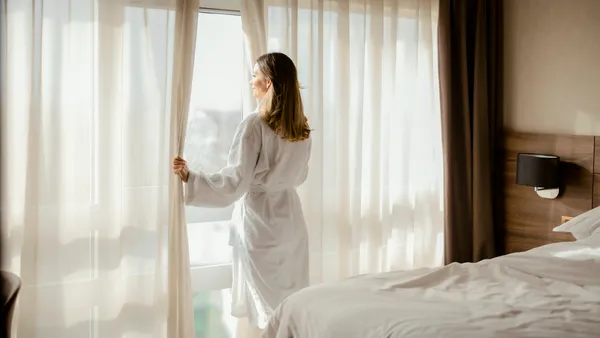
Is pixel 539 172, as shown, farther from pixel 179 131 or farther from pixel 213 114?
pixel 179 131

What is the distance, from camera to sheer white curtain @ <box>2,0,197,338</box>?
2.98 meters

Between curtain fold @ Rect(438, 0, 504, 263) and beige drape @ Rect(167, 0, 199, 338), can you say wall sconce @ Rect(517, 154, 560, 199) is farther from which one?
beige drape @ Rect(167, 0, 199, 338)

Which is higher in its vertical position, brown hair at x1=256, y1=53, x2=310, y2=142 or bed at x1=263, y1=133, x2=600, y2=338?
brown hair at x1=256, y1=53, x2=310, y2=142

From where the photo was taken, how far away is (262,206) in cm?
325

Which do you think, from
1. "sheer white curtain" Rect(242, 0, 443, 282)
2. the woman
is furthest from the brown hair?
"sheer white curtain" Rect(242, 0, 443, 282)

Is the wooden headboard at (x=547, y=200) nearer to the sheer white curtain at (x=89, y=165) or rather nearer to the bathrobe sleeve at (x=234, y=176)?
the bathrobe sleeve at (x=234, y=176)

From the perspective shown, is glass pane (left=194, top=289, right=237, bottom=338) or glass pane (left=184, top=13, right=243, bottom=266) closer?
glass pane (left=184, top=13, right=243, bottom=266)

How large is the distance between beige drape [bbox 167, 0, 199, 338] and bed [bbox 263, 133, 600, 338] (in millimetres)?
894

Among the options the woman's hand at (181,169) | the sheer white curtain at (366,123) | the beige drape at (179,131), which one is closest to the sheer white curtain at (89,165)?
the beige drape at (179,131)

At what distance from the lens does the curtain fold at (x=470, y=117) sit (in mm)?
4129

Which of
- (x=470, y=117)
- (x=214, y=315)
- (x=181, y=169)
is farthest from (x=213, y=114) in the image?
(x=470, y=117)

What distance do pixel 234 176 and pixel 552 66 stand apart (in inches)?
81.6

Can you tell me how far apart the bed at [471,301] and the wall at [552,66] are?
0.83m

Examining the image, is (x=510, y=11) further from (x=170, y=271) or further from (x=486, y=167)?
(x=170, y=271)
